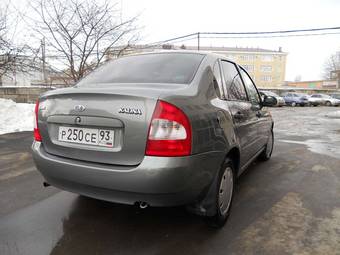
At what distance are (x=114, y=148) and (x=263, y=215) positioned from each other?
1.77 m

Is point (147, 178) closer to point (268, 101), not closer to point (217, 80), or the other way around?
point (217, 80)

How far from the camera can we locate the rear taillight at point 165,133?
1.88 meters

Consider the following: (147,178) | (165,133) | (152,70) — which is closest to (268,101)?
(152,70)

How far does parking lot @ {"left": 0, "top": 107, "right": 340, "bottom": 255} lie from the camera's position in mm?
2221

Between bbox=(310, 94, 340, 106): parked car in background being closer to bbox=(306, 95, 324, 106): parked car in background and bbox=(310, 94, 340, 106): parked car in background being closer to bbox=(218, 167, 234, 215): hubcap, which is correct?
bbox=(306, 95, 324, 106): parked car in background

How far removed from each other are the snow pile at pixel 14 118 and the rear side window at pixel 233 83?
22.7ft

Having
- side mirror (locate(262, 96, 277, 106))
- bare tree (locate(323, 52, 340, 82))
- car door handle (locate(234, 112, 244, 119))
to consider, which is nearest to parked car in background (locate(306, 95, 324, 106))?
side mirror (locate(262, 96, 277, 106))

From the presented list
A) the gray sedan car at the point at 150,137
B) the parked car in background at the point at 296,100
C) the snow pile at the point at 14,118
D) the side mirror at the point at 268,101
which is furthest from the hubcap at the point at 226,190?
the parked car in background at the point at 296,100

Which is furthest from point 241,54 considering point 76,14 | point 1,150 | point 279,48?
point 1,150

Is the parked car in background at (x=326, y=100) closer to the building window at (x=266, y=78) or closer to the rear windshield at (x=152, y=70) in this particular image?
the rear windshield at (x=152, y=70)

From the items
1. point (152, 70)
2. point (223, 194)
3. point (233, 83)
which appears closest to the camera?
point (223, 194)

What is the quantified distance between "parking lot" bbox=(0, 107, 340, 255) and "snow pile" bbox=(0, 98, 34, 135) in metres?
4.63

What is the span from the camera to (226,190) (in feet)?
8.60

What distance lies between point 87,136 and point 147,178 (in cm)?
62
